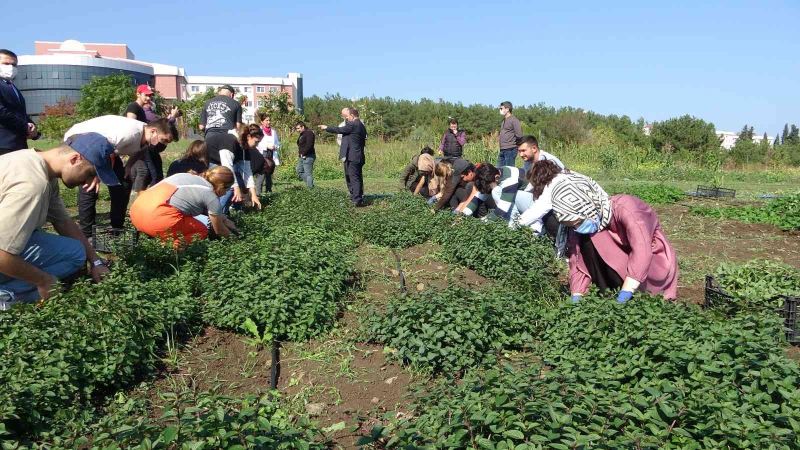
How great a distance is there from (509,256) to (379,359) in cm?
210

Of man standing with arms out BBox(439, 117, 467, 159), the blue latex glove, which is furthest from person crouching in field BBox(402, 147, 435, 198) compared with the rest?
the blue latex glove

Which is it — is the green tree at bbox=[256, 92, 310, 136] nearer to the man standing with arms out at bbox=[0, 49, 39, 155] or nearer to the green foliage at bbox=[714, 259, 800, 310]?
the man standing with arms out at bbox=[0, 49, 39, 155]

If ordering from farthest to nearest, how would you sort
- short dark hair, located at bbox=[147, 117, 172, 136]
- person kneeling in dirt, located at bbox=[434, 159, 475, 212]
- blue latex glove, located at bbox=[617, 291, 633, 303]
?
person kneeling in dirt, located at bbox=[434, 159, 475, 212], short dark hair, located at bbox=[147, 117, 172, 136], blue latex glove, located at bbox=[617, 291, 633, 303]

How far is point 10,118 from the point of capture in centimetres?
616

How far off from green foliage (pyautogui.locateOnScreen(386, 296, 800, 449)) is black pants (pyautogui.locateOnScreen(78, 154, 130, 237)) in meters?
4.94

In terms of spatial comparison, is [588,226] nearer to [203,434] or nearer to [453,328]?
[453,328]

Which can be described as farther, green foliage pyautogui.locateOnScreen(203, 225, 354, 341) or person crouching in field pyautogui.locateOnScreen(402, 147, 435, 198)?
person crouching in field pyautogui.locateOnScreen(402, 147, 435, 198)

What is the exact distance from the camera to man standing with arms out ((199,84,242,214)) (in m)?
8.98

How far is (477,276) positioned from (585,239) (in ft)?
5.42

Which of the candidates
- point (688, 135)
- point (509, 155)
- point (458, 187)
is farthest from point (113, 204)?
point (688, 135)

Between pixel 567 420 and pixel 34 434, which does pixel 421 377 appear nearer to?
pixel 567 420

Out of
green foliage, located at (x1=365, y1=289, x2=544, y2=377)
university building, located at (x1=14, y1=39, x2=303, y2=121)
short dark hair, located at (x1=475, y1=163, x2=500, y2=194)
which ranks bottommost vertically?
green foliage, located at (x1=365, y1=289, x2=544, y2=377)

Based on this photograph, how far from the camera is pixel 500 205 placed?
8.28 meters

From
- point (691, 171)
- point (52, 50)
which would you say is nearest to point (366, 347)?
point (691, 171)
